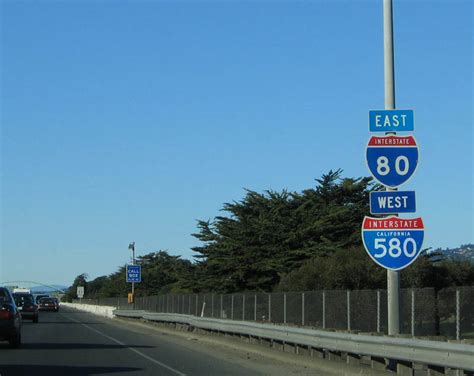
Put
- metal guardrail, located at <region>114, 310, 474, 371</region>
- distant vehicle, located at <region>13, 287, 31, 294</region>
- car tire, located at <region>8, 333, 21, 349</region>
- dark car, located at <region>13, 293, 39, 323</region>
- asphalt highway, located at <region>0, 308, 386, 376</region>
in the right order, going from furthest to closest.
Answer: distant vehicle, located at <region>13, 287, 31, 294</region>, dark car, located at <region>13, 293, 39, 323</region>, car tire, located at <region>8, 333, 21, 349</region>, asphalt highway, located at <region>0, 308, 386, 376</region>, metal guardrail, located at <region>114, 310, 474, 371</region>

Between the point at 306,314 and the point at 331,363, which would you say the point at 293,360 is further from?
the point at 306,314

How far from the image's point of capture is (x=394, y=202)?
45.0ft

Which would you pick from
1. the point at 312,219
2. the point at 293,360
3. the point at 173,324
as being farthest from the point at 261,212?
the point at 293,360

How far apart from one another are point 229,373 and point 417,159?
592 centimetres

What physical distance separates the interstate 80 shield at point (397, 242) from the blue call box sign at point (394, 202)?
45 centimetres

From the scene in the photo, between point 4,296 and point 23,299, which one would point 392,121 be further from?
point 23,299

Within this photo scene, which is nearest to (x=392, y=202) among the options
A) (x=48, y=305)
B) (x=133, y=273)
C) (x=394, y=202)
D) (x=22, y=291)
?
(x=394, y=202)

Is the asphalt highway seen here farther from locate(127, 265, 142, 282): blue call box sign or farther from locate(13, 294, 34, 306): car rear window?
locate(127, 265, 142, 282): blue call box sign

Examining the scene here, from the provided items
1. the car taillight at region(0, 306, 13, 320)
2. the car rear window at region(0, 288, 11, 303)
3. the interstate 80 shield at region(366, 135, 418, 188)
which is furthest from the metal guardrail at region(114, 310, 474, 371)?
the car rear window at region(0, 288, 11, 303)

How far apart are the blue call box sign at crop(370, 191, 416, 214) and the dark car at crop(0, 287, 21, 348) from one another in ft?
37.6

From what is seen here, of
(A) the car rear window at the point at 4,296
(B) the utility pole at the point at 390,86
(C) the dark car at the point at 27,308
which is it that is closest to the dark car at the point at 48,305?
(C) the dark car at the point at 27,308

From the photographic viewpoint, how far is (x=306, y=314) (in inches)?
1072

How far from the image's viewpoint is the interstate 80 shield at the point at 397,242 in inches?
519

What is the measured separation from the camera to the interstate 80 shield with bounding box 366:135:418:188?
13.5 meters
